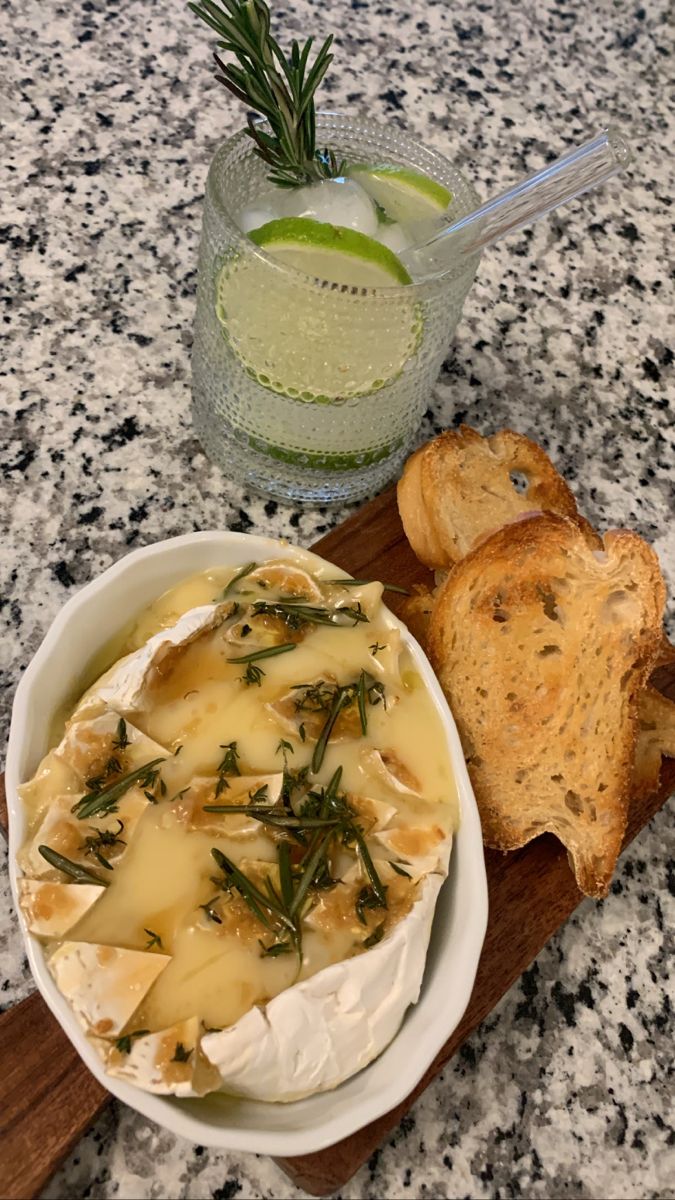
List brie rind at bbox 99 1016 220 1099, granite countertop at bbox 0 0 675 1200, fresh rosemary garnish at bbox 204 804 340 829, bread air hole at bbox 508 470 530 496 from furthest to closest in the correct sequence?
1. bread air hole at bbox 508 470 530 496
2. granite countertop at bbox 0 0 675 1200
3. fresh rosemary garnish at bbox 204 804 340 829
4. brie rind at bbox 99 1016 220 1099

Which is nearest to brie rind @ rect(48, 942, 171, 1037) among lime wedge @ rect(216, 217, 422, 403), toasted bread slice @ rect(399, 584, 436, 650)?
toasted bread slice @ rect(399, 584, 436, 650)

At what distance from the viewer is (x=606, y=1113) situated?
874 millimetres

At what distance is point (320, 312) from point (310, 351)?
5 centimetres

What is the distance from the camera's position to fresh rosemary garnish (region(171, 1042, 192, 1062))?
2.12 feet

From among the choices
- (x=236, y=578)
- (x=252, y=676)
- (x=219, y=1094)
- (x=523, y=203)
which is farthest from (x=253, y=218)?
(x=219, y=1094)

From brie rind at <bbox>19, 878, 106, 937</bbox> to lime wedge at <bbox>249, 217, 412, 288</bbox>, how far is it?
594 mm

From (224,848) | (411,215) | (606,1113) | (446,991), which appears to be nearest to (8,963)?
(224,848)

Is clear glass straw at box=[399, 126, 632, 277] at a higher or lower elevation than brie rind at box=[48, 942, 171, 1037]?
higher

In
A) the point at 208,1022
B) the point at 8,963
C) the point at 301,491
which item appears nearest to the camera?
the point at 208,1022

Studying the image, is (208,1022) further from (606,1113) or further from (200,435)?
(200,435)

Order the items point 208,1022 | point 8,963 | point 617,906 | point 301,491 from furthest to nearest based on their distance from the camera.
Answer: point 301,491
point 617,906
point 8,963
point 208,1022

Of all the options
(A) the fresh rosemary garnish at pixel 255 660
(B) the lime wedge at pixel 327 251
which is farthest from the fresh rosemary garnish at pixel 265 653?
(B) the lime wedge at pixel 327 251

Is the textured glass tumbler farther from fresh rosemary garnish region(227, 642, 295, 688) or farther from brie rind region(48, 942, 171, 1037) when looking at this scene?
brie rind region(48, 942, 171, 1037)

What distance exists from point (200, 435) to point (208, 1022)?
72 centimetres
